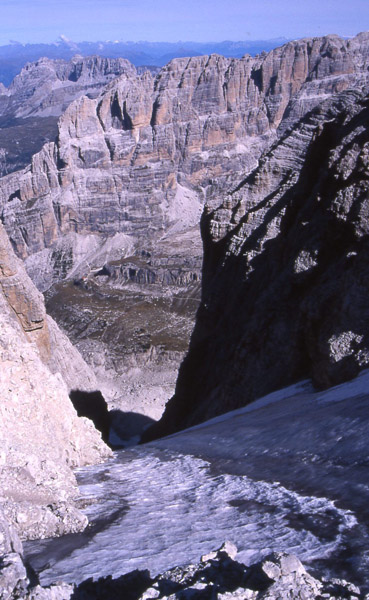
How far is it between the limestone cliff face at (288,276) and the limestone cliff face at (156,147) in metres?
81.7

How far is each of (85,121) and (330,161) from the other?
10748 centimetres

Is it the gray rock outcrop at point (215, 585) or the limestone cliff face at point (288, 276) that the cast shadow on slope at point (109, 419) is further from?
the gray rock outcrop at point (215, 585)

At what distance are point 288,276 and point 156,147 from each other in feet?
365

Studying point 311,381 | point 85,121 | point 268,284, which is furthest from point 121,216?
point 311,381

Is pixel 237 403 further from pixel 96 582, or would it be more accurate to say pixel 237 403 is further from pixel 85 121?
pixel 85 121

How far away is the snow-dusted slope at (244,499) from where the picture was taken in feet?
22.2

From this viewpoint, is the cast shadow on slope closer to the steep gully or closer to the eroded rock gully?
the steep gully

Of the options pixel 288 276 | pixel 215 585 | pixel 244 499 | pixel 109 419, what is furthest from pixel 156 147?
pixel 215 585

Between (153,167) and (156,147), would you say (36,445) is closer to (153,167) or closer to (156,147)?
(153,167)

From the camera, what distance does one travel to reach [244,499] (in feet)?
30.6

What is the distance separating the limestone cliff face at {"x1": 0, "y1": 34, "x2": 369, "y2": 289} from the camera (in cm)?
11581

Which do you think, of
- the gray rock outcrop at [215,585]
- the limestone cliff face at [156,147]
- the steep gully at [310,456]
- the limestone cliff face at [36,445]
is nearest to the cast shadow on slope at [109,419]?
the steep gully at [310,456]

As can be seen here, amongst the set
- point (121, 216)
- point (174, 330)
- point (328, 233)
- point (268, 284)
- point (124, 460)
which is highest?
point (328, 233)

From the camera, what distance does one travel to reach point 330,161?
75.7 feet
